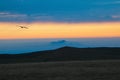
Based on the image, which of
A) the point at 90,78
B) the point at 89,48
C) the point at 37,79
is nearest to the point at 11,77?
the point at 37,79

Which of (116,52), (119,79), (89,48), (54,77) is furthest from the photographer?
(89,48)

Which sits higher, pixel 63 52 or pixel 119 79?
pixel 63 52

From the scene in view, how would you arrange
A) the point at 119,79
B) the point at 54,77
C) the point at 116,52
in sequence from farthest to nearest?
the point at 116,52, the point at 54,77, the point at 119,79

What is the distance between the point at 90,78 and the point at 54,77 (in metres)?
3.30

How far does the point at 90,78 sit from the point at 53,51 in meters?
48.3

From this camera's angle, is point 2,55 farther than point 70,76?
Yes

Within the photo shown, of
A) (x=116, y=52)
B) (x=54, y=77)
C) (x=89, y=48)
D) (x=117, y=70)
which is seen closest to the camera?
(x=54, y=77)

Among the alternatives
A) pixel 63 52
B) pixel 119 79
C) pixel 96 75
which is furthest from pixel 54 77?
pixel 63 52

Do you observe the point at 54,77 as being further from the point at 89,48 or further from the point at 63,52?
the point at 89,48

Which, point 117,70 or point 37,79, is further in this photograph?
point 117,70

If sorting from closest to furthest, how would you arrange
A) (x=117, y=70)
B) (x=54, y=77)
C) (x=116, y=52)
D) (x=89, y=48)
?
(x=54, y=77)
(x=117, y=70)
(x=116, y=52)
(x=89, y=48)

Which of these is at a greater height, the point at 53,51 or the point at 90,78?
the point at 53,51

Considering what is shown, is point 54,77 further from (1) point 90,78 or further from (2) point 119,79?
(2) point 119,79

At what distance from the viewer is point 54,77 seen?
99.0ft
